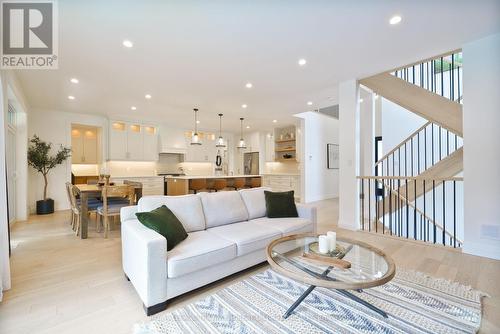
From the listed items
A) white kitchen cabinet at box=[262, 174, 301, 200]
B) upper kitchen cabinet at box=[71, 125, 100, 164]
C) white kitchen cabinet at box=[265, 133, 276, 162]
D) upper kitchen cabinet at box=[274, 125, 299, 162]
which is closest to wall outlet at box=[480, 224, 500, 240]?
white kitchen cabinet at box=[262, 174, 301, 200]

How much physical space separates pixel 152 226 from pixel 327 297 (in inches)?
64.3

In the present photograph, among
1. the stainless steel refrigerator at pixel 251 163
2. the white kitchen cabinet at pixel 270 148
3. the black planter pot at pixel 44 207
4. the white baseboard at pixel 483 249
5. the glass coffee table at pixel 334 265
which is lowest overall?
the white baseboard at pixel 483 249

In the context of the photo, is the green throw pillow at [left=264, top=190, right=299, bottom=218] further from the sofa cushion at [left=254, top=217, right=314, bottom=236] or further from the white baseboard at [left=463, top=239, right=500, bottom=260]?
the white baseboard at [left=463, top=239, right=500, bottom=260]

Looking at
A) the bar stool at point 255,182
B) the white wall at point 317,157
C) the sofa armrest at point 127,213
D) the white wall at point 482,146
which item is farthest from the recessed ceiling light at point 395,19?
the bar stool at point 255,182

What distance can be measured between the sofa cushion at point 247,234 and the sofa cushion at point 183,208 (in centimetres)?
18

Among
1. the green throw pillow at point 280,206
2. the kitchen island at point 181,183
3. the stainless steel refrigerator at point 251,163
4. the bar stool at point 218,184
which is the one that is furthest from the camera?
the stainless steel refrigerator at point 251,163

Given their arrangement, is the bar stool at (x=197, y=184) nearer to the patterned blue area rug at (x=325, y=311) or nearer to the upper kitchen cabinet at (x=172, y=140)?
the upper kitchen cabinet at (x=172, y=140)

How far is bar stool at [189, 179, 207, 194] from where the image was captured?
582cm

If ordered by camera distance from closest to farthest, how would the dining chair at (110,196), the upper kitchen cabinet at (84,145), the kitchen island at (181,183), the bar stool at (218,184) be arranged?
the dining chair at (110,196), the kitchen island at (181,183), the bar stool at (218,184), the upper kitchen cabinet at (84,145)

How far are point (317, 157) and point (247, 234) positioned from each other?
588cm

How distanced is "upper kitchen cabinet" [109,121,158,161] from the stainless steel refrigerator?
3.76m

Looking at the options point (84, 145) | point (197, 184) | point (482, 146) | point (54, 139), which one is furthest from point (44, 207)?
point (482, 146)

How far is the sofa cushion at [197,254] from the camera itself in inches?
71.0

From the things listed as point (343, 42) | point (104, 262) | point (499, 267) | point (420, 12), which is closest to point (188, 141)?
point (104, 262)
